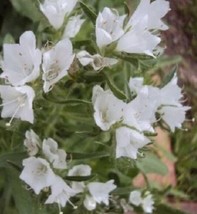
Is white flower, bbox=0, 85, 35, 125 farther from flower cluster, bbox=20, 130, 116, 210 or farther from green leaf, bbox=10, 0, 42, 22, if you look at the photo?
green leaf, bbox=10, 0, 42, 22

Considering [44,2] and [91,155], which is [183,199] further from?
[44,2]

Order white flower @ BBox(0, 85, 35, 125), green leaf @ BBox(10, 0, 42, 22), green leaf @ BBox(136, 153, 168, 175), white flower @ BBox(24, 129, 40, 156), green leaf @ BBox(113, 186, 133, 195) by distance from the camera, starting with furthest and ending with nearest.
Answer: green leaf @ BBox(136, 153, 168, 175) < green leaf @ BBox(10, 0, 42, 22) < green leaf @ BBox(113, 186, 133, 195) < white flower @ BBox(24, 129, 40, 156) < white flower @ BBox(0, 85, 35, 125)

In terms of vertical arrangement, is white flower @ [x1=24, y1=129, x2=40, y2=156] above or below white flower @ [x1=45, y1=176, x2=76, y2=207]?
above

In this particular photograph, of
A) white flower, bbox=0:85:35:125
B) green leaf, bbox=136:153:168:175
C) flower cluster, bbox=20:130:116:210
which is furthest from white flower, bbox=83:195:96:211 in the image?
green leaf, bbox=136:153:168:175

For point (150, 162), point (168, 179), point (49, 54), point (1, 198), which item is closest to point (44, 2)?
point (49, 54)

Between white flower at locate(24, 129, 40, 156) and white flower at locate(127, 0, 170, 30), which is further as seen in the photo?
white flower at locate(24, 129, 40, 156)

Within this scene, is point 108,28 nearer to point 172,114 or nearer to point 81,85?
point 81,85

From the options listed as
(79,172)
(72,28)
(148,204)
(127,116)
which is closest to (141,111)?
(127,116)
